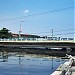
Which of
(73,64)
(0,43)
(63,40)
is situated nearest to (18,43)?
(0,43)

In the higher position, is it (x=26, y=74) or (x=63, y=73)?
(x=63, y=73)

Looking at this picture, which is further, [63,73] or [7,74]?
[7,74]

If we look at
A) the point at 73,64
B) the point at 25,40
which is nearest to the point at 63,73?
the point at 73,64

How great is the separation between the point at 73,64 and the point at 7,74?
7.87 m

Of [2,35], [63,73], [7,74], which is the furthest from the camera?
[2,35]

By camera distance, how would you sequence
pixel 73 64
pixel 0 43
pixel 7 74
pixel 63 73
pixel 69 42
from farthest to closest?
pixel 0 43
pixel 69 42
pixel 7 74
pixel 73 64
pixel 63 73

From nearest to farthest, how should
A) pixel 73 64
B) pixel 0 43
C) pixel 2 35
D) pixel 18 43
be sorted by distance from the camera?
pixel 73 64 < pixel 18 43 < pixel 0 43 < pixel 2 35

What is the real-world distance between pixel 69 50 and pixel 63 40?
10.3 meters

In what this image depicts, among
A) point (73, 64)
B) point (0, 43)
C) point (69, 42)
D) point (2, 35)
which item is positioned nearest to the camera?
point (73, 64)

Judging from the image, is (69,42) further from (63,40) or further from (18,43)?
(18,43)

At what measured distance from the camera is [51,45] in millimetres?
75875

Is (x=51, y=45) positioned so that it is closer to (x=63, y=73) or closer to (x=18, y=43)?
(x=18, y=43)

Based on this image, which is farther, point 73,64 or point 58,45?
point 58,45

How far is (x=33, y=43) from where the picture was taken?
78250mm
